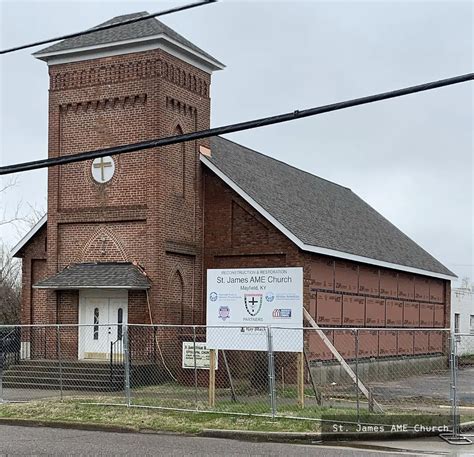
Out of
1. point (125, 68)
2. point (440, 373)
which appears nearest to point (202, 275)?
point (125, 68)

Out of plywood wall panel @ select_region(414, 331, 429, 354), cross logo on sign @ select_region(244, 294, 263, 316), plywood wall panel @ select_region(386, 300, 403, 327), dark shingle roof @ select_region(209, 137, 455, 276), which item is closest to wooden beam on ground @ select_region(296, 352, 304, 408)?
cross logo on sign @ select_region(244, 294, 263, 316)

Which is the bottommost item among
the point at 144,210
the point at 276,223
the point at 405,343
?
the point at 405,343

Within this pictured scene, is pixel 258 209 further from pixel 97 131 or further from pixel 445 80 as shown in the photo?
pixel 445 80

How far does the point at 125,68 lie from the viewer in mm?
26734

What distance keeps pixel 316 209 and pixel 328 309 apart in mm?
5994

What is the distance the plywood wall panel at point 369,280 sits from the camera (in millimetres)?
31562

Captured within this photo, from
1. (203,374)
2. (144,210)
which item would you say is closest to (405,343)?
(203,374)

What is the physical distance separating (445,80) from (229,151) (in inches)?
784

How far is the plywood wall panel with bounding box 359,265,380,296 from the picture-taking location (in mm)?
31562

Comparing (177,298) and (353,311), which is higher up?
(177,298)

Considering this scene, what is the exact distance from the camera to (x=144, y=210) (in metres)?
26.3

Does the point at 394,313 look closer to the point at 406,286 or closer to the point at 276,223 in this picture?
the point at 406,286

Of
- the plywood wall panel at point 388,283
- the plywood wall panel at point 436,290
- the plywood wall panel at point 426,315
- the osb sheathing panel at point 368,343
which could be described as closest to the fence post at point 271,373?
the osb sheathing panel at point 368,343

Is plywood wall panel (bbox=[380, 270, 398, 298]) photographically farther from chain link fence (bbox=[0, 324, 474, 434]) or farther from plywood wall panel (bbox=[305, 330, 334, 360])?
plywood wall panel (bbox=[305, 330, 334, 360])
